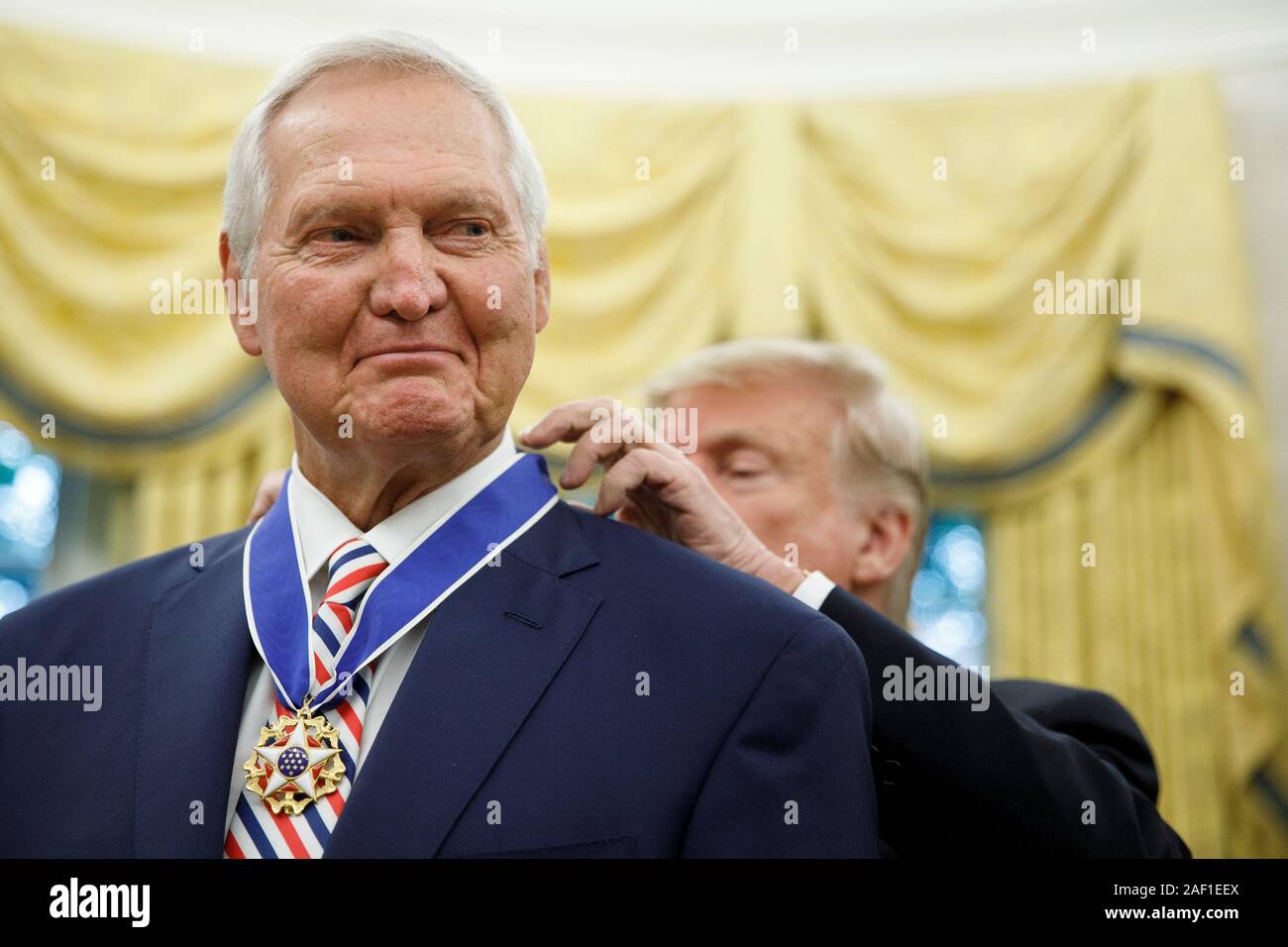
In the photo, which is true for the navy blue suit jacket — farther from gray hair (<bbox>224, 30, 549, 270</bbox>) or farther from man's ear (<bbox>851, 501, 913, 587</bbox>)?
man's ear (<bbox>851, 501, 913, 587</bbox>)

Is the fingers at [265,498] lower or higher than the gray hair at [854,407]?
lower

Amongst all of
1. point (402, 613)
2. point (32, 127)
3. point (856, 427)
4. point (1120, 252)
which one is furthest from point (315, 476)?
point (1120, 252)

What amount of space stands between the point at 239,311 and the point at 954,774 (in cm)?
109

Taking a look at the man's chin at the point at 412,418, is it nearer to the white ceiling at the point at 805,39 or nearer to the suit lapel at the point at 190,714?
the suit lapel at the point at 190,714

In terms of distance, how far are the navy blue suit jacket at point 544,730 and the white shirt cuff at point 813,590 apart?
482 millimetres

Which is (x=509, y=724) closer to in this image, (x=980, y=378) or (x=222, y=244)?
(x=222, y=244)

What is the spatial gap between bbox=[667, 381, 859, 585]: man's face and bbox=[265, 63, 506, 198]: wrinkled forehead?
3.44 ft

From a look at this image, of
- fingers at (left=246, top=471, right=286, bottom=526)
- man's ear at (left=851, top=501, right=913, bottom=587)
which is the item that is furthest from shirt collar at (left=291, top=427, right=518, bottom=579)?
man's ear at (left=851, top=501, right=913, bottom=587)

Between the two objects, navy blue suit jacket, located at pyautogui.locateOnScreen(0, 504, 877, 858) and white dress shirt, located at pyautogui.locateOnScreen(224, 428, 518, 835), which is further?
white dress shirt, located at pyautogui.locateOnScreen(224, 428, 518, 835)

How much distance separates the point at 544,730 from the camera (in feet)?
4.67

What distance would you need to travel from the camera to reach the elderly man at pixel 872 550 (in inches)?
77.7

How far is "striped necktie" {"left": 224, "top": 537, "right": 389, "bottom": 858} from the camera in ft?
4.65

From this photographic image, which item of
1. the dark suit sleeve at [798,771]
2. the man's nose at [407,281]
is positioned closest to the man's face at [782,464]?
the dark suit sleeve at [798,771]
